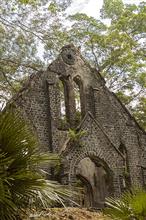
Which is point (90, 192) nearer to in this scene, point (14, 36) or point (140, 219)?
point (14, 36)

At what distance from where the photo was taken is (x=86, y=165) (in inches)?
923

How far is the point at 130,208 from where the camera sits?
25.5 ft

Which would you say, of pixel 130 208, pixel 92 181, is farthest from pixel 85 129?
pixel 130 208

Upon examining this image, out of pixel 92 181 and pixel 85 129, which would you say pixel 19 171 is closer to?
pixel 85 129

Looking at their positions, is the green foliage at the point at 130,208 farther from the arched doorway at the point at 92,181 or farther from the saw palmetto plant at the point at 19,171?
the arched doorway at the point at 92,181

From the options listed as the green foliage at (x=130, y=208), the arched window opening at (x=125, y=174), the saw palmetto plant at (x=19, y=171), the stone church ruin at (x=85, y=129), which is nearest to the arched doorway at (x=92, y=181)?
the stone church ruin at (x=85, y=129)

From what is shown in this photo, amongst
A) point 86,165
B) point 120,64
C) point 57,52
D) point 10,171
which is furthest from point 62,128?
point 10,171

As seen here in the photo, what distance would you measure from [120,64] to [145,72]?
1.75 meters

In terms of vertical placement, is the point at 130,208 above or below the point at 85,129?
below

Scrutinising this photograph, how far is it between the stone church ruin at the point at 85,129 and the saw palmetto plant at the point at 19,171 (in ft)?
39.1

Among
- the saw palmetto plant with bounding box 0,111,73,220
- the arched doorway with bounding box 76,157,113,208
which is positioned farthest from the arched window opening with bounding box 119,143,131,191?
the saw palmetto plant with bounding box 0,111,73,220

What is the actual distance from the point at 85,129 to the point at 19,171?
1429cm

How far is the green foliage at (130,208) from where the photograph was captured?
302 inches

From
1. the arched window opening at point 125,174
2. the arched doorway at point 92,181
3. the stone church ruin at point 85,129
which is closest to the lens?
the stone church ruin at point 85,129
